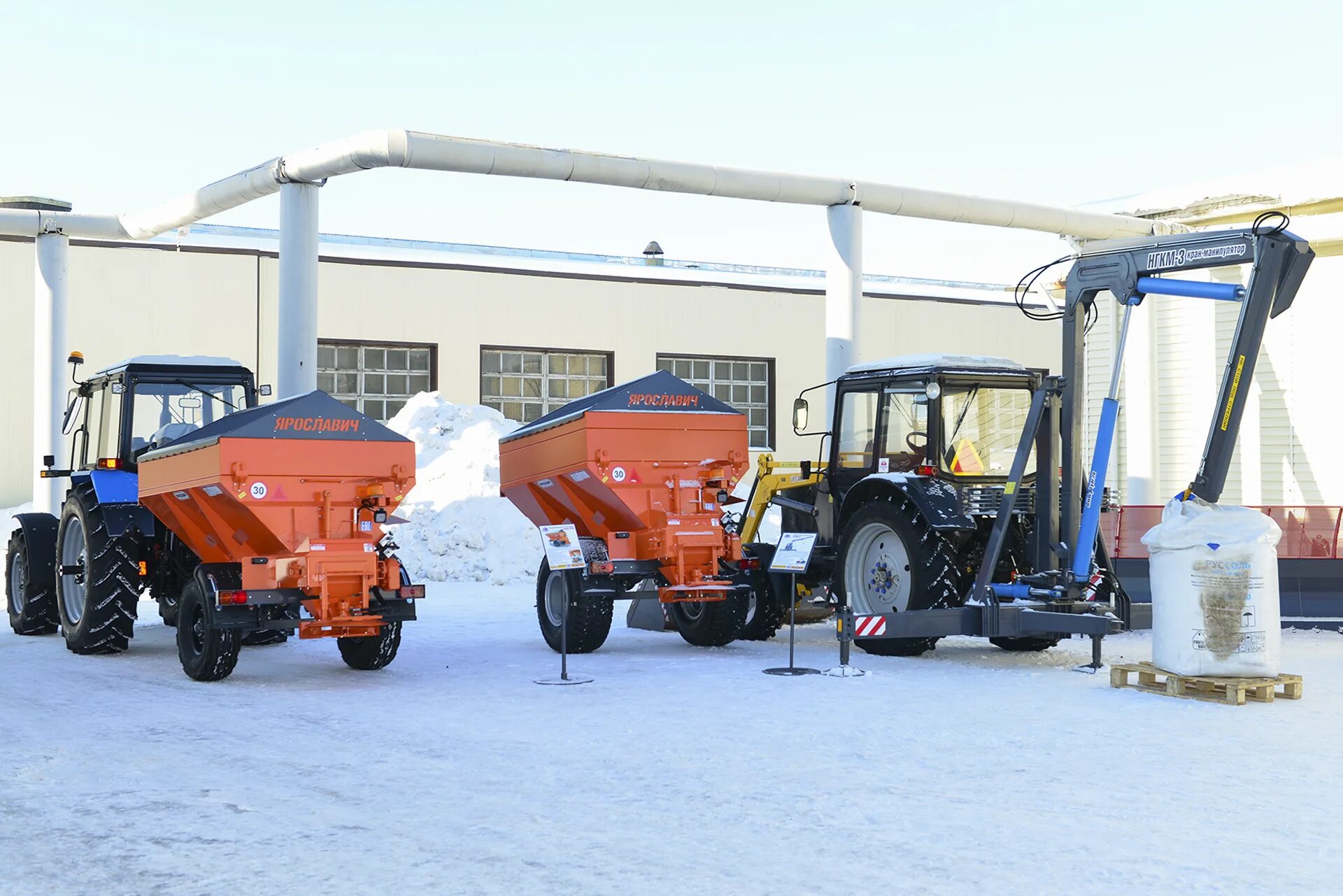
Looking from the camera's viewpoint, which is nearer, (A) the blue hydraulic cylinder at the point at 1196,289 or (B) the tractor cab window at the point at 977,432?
(A) the blue hydraulic cylinder at the point at 1196,289

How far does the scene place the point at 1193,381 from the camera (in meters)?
19.9

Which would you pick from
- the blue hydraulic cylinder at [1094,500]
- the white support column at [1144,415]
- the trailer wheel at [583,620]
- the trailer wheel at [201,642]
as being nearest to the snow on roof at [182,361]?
the trailer wheel at [201,642]

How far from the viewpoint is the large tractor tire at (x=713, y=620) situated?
42.0ft

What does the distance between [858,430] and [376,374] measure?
17137mm

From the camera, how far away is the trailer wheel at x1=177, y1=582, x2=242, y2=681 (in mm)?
10484

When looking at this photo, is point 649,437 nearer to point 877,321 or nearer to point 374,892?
point 374,892

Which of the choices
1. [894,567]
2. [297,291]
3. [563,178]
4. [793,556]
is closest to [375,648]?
[793,556]

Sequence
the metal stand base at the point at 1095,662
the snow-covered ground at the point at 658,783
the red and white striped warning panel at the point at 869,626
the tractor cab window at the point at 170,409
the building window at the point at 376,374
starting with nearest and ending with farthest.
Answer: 1. the snow-covered ground at the point at 658,783
2. the metal stand base at the point at 1095,662
3. the red and white striped warning panel at the point at 869,626
4. the tractor cab window at the point at 170,409
5. the building window at the point at 376,374

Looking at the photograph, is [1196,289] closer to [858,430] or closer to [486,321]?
[858,430]

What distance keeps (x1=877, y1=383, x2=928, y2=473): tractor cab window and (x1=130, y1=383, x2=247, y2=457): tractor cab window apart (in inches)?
225

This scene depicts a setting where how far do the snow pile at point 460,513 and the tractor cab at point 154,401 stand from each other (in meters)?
5.95

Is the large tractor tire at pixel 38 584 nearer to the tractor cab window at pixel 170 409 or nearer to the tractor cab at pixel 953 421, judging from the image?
the tractor cab window at pixel 170 409

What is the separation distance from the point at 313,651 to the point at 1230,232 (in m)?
8.20

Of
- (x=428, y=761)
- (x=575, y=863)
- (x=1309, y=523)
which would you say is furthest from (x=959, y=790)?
(x=1309, y=523)
